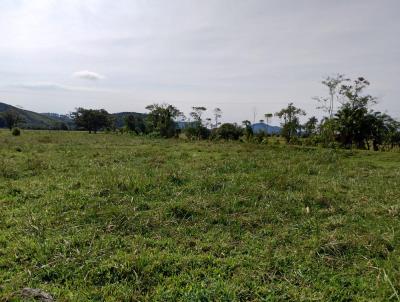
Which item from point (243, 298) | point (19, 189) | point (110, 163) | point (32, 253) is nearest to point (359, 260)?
point (243, 298)

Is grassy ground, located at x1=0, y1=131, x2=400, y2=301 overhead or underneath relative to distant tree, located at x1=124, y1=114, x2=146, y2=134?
underneath

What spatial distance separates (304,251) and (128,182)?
408 cm

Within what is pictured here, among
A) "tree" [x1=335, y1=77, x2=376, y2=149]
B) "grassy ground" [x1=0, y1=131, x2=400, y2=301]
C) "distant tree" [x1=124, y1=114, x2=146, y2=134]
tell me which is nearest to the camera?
"grassy ground" [x1=0, y1=131, x2=400, y2=301]

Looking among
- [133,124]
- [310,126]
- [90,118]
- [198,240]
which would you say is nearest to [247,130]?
[310,126]

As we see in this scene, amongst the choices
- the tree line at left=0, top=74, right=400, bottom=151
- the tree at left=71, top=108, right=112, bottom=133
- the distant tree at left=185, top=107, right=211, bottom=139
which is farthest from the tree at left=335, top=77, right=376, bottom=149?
the tree at left=71, top=108, right=112, bottom=133

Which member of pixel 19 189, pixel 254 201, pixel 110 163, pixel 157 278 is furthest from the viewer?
pixel 110 163

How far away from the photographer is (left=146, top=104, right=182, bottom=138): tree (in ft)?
158

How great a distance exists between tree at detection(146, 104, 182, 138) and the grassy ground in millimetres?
40351

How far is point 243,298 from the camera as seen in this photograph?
3.19 metres

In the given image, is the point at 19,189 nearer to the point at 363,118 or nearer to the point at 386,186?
the point at 386,186

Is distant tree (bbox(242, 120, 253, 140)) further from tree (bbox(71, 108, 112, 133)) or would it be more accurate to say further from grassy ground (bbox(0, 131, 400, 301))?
tree (bbox(71, 108, 112, 133))

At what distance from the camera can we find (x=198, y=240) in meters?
4.52

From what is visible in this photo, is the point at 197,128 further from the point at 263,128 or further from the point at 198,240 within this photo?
the point at 198,240

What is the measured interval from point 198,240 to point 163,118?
154ft
